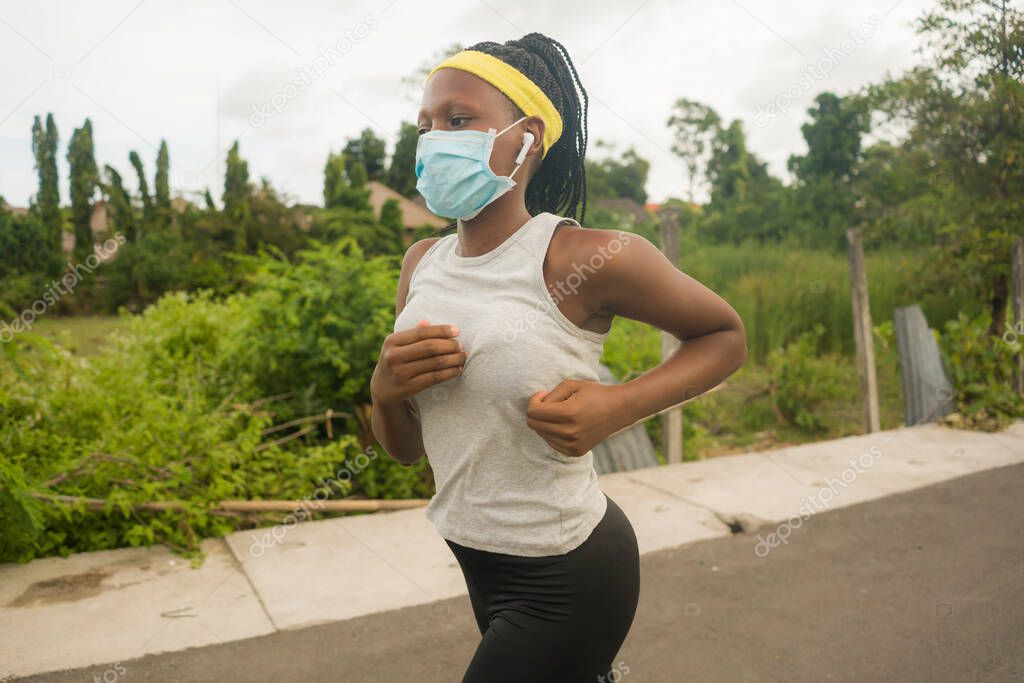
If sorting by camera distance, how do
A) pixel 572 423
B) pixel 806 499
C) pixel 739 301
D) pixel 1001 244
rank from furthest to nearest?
pixel 739 301, pixel 1001 244, pixel 806 499, pixel 572 423

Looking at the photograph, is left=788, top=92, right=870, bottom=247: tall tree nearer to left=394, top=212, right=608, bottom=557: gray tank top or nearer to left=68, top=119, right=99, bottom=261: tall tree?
left=68, top=119, right=99, bottom=261: tall tree

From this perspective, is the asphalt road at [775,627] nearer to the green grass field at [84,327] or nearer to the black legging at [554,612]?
the black legging at [554,612]

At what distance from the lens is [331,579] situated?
3.62m

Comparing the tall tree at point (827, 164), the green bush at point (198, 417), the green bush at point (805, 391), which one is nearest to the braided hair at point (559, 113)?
the green bush at point (198, 417)

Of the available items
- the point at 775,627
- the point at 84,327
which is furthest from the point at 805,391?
the point at 84,327

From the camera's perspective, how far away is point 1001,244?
7.89 m

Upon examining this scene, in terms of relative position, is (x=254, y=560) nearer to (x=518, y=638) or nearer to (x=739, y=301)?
(x=518, y=638)

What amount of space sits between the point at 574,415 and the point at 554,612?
1.20 ft

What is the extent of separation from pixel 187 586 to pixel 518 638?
254 centimetres

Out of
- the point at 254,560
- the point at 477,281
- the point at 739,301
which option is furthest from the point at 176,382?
the point at 739,301

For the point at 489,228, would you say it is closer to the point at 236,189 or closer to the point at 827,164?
the point at 236,189

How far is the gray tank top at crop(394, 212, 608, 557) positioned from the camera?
1390mm

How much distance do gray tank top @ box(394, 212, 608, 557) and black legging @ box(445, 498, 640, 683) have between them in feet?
0.10

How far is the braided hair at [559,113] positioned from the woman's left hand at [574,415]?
541mm
